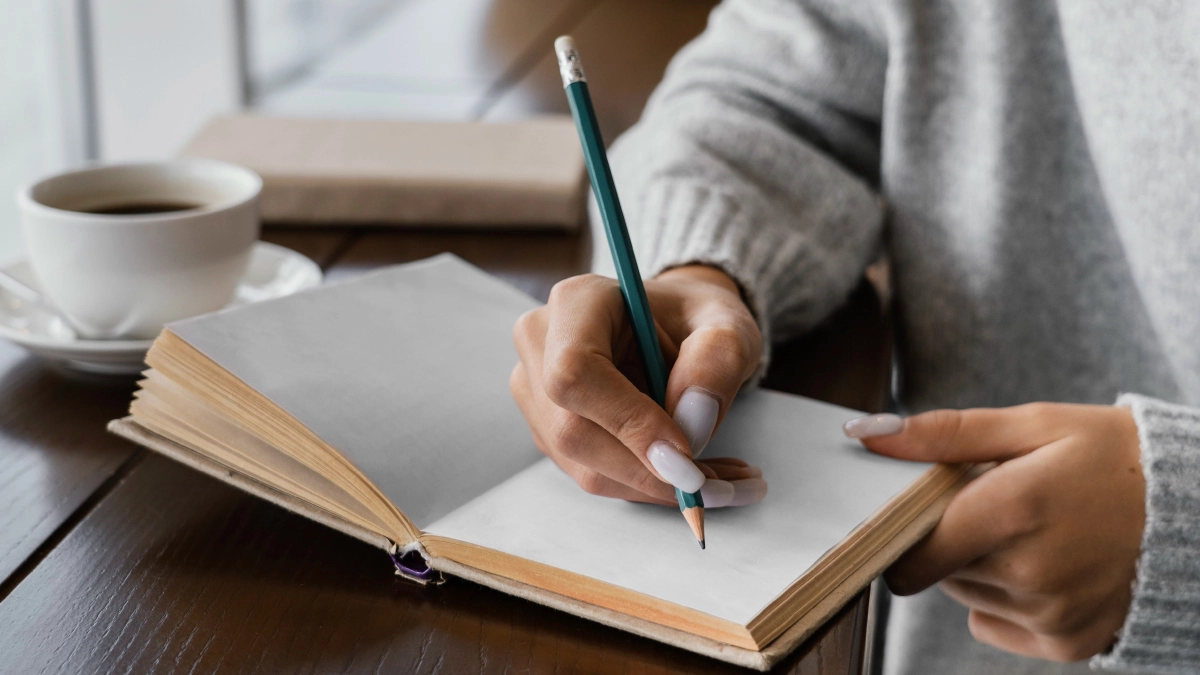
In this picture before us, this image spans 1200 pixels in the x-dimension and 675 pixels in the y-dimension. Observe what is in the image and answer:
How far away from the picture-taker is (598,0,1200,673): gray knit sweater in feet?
2.07

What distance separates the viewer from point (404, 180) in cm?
80

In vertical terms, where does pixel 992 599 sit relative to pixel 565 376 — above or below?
below

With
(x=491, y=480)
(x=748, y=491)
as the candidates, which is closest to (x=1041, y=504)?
(x=748, y=491)

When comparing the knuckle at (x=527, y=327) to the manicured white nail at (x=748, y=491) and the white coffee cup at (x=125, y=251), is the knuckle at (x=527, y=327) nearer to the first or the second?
the manicured white nail at (x=748, y=491)

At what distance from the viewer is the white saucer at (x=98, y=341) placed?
521 mm

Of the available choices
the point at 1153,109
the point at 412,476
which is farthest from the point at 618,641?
the point at 1153,109

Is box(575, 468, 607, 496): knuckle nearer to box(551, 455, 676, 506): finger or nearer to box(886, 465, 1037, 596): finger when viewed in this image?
box(551, 455, 676, 506): finger

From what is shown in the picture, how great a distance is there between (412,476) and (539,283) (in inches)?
13.1

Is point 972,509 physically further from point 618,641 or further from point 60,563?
point 60,563

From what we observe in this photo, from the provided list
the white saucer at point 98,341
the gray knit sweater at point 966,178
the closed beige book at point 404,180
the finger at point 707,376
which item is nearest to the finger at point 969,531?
the finger at point 707,376

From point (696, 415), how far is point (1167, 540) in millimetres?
236

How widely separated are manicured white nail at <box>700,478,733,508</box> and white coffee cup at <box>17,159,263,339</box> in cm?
34

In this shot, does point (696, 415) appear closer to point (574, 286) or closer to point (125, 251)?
point (574, 286)

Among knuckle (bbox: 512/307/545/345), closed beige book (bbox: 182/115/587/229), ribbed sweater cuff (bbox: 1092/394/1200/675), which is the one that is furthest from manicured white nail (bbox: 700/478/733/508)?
closed beige book (bbox: 182/115/587/229)
